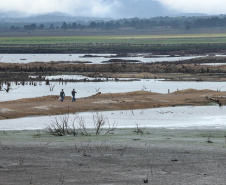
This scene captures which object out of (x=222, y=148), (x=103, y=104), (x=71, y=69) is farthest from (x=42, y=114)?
(x=71, y=69)

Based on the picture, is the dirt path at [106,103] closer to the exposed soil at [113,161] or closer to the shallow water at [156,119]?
the shallow water at [156,119]

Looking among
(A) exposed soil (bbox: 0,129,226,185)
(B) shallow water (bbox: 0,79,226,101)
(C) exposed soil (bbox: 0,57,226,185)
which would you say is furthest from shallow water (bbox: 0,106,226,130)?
(B) shallow water (bbox: 0,79,226,101)

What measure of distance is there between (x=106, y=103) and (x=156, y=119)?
6.99 m

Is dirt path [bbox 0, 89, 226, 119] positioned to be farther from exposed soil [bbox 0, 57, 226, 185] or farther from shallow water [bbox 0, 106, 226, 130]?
exposed soil [bbox 0, 57, 226, 185]

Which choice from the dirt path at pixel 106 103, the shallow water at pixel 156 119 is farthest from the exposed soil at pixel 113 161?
the dirt path at pixel 106 103

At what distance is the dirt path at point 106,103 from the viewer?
1351 inches

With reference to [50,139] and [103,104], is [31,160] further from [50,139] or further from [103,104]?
[103,104]

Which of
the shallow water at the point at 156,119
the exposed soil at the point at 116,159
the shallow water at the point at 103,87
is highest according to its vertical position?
the exposed soil at the point at 116,159

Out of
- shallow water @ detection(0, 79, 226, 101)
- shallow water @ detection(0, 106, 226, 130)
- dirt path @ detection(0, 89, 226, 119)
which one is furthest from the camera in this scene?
shallow water @ detection(0, 79, 226, 101)

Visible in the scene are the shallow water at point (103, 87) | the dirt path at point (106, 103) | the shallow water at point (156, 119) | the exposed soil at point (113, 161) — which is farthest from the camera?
the shallow water at point (103, 87)

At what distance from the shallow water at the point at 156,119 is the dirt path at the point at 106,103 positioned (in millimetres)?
1209

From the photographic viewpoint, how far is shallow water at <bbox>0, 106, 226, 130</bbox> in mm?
27625

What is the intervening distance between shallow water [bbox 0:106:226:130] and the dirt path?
121 centimetres

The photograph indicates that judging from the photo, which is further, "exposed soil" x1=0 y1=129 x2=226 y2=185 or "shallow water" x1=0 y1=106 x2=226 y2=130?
"shallow water" x1=0 y1=106 x2=226 y2=130
